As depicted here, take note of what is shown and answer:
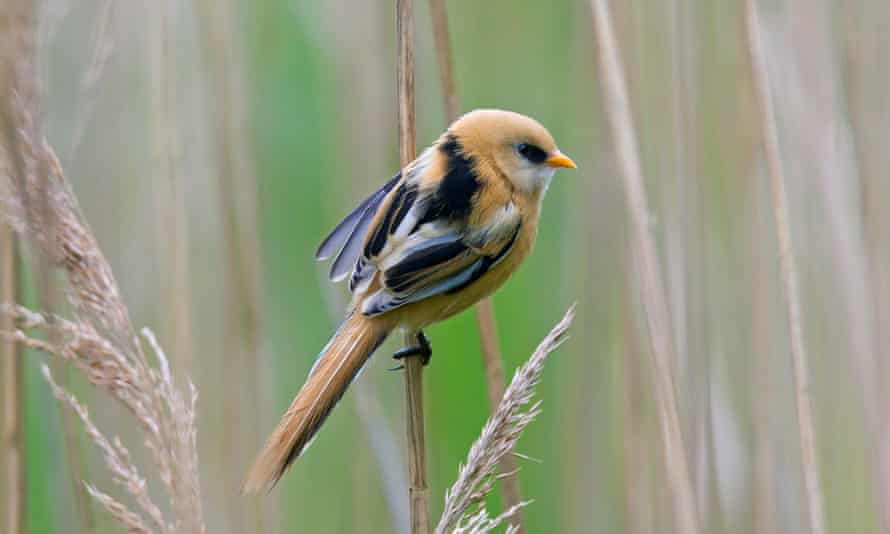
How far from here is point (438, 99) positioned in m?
2.67

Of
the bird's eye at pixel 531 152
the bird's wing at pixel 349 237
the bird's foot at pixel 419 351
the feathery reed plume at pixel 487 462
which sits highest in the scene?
the bird's eye at pixel 531 152

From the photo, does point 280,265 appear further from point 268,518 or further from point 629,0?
point 629,0

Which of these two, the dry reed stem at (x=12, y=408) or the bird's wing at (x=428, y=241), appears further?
the bird's wing at (x=428, y=241)

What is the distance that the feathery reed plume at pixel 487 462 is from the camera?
146 centimetres

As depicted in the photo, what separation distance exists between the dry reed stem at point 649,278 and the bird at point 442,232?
0.94 ft

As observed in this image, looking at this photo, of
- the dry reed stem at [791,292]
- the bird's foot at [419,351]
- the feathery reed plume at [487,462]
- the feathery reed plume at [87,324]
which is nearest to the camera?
the feathery reed plume at [87,324]

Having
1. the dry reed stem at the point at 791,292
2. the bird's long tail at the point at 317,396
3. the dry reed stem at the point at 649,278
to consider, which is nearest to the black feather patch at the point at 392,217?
the bird's long tail at the point at 317,396

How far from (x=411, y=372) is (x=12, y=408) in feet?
2.23

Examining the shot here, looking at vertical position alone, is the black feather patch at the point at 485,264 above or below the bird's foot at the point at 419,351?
above

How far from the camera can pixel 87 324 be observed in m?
1.36

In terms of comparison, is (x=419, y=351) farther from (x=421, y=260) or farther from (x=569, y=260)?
(x=569, y=260)

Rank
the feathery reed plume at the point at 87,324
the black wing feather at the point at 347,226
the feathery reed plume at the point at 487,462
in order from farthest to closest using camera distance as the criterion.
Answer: the black wing feather at the point at 347,226, the feathery reed plume at the point at 487,462, the feathery reed plume at the point at 87,324

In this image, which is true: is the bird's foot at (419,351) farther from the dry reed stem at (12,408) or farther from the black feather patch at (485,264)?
the dry reed stem at (12,408)

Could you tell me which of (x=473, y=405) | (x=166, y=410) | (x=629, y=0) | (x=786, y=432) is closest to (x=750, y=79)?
(x=629, y=0)
